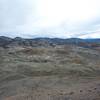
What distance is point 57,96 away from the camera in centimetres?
1248

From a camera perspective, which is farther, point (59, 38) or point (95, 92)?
point (59, 38)

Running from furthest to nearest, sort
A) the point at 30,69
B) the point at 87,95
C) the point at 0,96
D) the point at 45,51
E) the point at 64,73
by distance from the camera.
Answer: the point at 45,51, the point at 30,69, the point at 64,73, the point at 0,96, the point at 87,95

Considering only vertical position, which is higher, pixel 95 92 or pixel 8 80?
pixel 95 92

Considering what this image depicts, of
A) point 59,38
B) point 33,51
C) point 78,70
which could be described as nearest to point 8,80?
point 78,70

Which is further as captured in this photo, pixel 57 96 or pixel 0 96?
pixel 0 96

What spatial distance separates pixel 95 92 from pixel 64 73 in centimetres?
1291

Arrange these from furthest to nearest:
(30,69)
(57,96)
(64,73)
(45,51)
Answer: (45,51), (30,69), (64,73), (57,96)

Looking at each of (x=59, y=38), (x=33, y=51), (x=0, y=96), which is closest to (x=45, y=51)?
(x=33, y=51)

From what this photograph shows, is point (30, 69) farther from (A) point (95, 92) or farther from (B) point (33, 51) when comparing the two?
(B) point (33, 51)

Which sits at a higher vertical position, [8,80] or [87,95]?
[87,95]

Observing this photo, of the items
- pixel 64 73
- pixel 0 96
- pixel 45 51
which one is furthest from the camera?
pixel 45 51

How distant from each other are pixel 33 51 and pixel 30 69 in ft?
66.4

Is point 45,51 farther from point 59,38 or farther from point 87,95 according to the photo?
point 59,38

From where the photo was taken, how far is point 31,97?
13.1 metres
